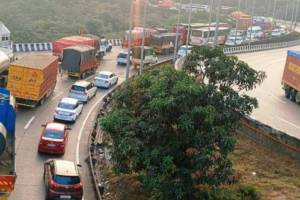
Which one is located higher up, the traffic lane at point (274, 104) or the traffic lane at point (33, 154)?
the traffic lane at point (33, 154)

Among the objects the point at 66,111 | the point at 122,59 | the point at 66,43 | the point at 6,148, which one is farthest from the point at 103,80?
the point at 6,148

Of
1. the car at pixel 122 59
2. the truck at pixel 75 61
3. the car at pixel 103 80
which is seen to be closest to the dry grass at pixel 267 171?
the car at pixel 103 80

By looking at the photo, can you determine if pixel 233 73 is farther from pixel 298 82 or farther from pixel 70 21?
pixel 70 21

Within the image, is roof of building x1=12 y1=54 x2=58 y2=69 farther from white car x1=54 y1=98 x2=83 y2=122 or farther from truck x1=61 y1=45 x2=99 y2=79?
truck x1=61 y1=45 x2=99 y2=79

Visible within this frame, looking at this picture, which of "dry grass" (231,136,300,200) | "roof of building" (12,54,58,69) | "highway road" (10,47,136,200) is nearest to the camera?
"highway road" (10,47,136,200)

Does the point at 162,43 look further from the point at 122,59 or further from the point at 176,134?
the point at 176,134

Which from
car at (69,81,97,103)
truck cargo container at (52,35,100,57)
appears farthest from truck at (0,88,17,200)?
truck cargo container at (52,35,100,57)

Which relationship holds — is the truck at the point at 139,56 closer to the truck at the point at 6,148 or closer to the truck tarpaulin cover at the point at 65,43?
the truck tarpaulin cover at the point at 65,43
